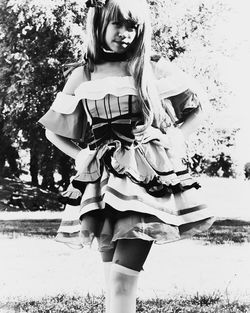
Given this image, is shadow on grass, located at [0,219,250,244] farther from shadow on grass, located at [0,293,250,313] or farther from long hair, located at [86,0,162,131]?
long hair, located at [86,0,162,131]

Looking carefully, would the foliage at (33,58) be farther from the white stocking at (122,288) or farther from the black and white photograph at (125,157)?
the white stocking at (122,288)

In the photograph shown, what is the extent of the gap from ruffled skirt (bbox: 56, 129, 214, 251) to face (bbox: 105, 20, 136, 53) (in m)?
0.30

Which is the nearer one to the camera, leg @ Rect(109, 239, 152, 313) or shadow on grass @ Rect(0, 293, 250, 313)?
leg @ Rect(109, 239, 152, 313)

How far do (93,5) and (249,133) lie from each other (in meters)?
1.50

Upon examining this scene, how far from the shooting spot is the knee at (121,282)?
175 centimetres

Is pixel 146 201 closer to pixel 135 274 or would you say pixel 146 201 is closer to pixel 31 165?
pixel 135 274

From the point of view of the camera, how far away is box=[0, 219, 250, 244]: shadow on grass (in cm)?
319

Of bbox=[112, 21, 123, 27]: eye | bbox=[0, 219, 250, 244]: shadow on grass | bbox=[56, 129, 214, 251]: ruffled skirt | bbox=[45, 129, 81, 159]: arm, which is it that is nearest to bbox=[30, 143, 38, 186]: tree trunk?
bbox=[0, 219, 250, 244]: shadow on grass

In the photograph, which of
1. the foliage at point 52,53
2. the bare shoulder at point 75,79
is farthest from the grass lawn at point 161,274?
the bare shoulder at point 75,79

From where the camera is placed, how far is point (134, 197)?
1761 millimetres

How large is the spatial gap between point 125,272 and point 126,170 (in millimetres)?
307

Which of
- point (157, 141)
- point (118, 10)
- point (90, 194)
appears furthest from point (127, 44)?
Result: point (90, 194)

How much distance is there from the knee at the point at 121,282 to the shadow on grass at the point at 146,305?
778 millimetres

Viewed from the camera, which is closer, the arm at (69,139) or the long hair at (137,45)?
the long hair at (137,45)
